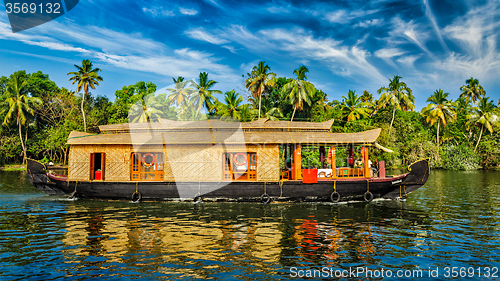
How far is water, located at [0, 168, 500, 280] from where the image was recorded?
20.9 ft

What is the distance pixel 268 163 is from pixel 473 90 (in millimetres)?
49735

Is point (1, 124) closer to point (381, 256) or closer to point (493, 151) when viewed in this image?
A: point (381, 256)

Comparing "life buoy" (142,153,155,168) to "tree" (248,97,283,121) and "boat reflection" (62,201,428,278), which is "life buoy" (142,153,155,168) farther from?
"tree" (248,97,283,121)

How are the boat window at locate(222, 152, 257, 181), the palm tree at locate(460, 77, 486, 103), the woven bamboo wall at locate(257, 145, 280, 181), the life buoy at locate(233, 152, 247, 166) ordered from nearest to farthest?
the woven bamboo wall at locate(257, 145, 280, 181) → the boat window at locate(222, 152, 257, 181) → the life buoy at locate(233, 152, 247, 166) → the palm tree at locate(460, 77, 486, 103)

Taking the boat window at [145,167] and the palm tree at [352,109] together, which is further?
the palm tree at [352,109]

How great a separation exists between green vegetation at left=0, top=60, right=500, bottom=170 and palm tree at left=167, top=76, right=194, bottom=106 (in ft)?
0.40

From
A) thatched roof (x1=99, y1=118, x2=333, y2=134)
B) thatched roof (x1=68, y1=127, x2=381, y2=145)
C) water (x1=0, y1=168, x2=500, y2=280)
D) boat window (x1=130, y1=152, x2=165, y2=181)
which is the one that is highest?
thatched roof (x1=99, y1=118, x2=333, y2=134)

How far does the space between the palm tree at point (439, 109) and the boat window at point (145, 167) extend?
37300 mm

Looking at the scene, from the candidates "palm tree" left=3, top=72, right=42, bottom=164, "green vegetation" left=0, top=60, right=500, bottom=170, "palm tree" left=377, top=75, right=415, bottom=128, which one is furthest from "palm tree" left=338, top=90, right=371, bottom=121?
"palm tree" left=3, top=72, right=42, bottom=164

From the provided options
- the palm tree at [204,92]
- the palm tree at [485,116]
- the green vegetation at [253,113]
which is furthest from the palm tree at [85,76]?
the palm tree at [485,116]

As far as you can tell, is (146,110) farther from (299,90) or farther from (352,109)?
(352,109)

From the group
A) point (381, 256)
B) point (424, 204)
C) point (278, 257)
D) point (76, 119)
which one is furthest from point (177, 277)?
point (76, 119)

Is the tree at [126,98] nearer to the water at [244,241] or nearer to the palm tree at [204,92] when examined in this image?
the palm tree at [204,92]

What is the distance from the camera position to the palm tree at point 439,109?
3853 centimetres
